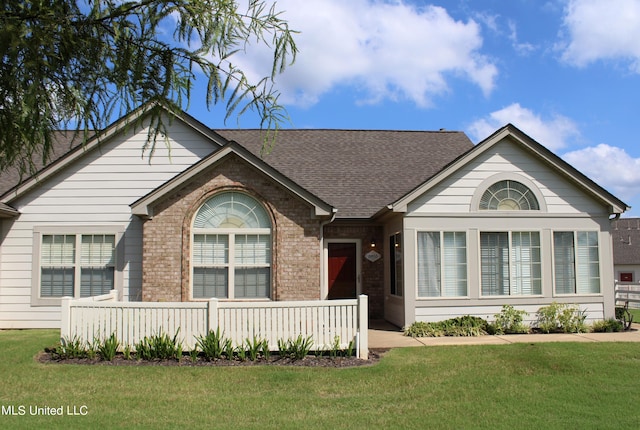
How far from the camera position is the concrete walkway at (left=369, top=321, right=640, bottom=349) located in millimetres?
12406

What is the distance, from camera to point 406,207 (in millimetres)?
14320

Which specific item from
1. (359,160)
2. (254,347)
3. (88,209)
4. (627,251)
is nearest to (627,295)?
(359,160)

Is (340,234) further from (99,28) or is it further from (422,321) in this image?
(99,28)

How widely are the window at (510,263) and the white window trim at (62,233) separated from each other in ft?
30.8

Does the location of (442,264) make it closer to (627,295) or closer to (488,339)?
(488,339)

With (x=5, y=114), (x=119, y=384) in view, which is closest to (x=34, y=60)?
(x=5, y=114)

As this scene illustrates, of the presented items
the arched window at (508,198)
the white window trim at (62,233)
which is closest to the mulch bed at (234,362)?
the white window trim at (62,233)

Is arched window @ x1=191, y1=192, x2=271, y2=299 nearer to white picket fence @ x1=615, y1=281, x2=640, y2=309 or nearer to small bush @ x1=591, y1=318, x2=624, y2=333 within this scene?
small bush @ x1=591, y1=318, x2=624, y2=333

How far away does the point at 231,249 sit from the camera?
1398cm

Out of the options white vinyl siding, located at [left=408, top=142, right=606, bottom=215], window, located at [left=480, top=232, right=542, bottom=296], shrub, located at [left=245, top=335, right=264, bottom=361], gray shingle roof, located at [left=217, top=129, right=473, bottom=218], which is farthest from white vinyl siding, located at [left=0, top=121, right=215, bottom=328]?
window, located at [left=480, top=232, right=542, bottom=296]

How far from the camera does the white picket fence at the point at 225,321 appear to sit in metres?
10.5

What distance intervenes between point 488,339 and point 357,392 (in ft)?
19.0

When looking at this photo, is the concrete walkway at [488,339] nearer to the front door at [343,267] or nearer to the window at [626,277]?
the front door at [343,267]

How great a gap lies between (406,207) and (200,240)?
5.19m
